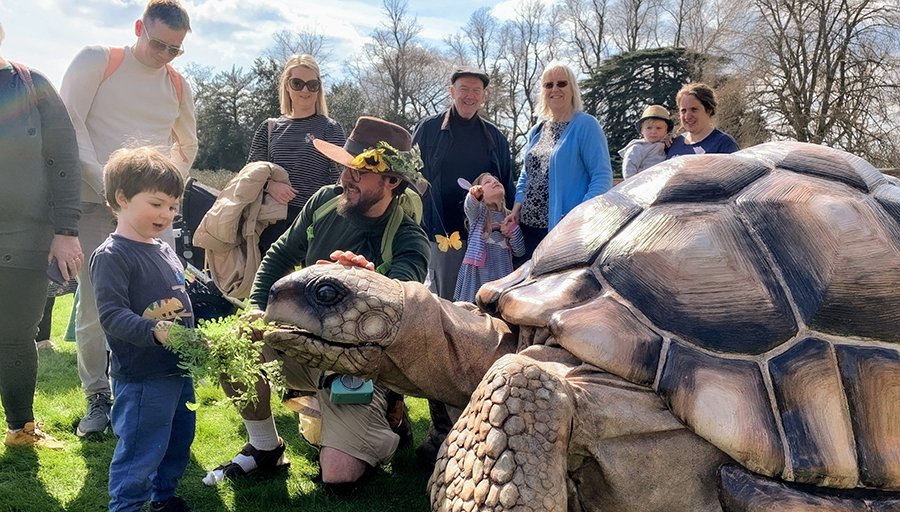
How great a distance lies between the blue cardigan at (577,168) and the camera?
14.0 ft

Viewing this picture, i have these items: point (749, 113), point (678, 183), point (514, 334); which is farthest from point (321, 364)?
point (749, 113)

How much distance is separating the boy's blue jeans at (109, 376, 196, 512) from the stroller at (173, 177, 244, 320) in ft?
3.88

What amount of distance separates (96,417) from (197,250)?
5031mm

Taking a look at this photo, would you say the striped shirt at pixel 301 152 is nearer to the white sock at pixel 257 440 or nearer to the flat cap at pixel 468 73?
the flat cap at pixel 468 73

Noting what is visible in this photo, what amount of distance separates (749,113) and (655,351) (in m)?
17.5

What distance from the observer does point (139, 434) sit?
2.37 meters

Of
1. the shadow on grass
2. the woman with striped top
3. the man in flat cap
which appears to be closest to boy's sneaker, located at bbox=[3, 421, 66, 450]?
the shadow on grass

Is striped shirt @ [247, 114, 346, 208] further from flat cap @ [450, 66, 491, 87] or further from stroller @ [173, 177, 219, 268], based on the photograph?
stroller @ [173, 177, 219, 268]

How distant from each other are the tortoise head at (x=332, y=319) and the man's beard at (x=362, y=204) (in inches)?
36.1

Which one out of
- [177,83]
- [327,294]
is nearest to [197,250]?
[177,83]

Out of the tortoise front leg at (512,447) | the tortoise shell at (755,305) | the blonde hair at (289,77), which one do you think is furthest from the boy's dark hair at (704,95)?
the tortoise front leg at (512,447)

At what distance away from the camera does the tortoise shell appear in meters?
1.74

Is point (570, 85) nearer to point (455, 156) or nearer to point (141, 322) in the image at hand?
point (455, 156)

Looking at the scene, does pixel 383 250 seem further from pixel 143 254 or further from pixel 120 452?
pixel 120 452
